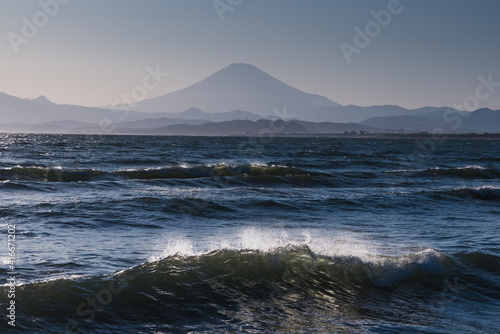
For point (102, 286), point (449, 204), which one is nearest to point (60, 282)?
point (102, 286)

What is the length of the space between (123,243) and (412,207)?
1240 cm

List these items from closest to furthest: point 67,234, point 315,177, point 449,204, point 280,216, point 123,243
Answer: point 123,243
point 67,234
point 280,216
point 449,204
point 315,177

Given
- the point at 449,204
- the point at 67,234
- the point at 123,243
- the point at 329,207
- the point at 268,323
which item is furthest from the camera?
the point at 449,204

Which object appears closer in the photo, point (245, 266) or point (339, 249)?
point (245, 266)

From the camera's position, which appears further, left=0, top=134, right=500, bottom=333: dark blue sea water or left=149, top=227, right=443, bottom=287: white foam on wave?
left=149, top=227, right=443, bottom=287: white foam on wave

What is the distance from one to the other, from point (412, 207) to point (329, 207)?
3.34 m

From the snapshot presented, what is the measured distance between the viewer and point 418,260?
10.4 m

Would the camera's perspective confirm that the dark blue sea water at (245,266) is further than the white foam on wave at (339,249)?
No

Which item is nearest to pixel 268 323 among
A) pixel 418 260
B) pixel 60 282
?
pixel 60 282

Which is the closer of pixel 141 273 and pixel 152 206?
pixel 141 273

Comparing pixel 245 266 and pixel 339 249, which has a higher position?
pixel 339 249

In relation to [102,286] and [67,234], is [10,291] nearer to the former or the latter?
[102,286]

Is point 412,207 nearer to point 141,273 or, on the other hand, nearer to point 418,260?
point 418,260

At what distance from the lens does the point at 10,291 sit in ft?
25.5
